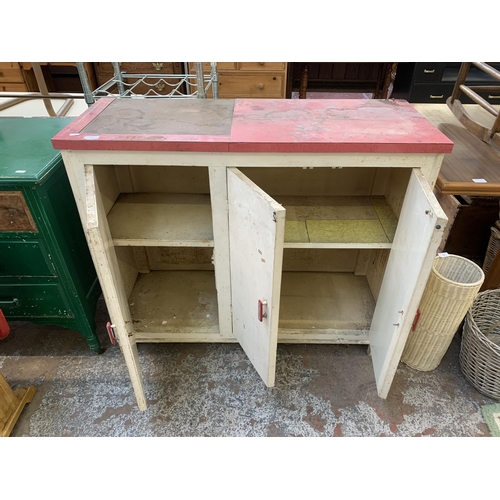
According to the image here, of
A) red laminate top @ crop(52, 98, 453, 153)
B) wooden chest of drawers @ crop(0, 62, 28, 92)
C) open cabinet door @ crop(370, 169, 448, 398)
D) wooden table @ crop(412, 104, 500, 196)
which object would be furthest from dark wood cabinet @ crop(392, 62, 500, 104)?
wooden chest of drawers @ crop(0, 62, 28, 92)

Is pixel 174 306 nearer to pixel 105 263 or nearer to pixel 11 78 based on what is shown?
pixel 105 263

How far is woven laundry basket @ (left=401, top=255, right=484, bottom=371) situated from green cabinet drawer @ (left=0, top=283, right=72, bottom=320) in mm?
1611

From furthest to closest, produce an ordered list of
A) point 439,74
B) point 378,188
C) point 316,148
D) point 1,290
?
point 439,74, point 378,188, point 1,290, point 316,148

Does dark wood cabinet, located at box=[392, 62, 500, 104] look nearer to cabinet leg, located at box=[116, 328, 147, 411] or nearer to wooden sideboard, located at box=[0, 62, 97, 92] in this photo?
wooden sideboard, located at box=[0, 62, 97, 92]

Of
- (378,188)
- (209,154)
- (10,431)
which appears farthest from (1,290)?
(378,188)

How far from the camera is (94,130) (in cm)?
129

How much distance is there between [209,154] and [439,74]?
3471mm

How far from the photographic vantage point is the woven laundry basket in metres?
1.49

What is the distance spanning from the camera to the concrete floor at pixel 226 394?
1541mm

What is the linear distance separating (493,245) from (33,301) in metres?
2.33

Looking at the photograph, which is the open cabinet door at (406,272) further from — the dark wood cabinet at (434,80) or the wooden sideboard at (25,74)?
the wooden sideboard at (25,74)

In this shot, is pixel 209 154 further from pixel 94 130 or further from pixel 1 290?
pixel 1 290

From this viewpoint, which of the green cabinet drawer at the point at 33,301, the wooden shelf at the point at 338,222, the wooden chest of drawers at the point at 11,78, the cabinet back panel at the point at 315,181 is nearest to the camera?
the wooden shelf at the point at 338,222

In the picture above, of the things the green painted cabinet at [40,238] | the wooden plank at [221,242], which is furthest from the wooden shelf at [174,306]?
the green painted cabinet at [40,238]
